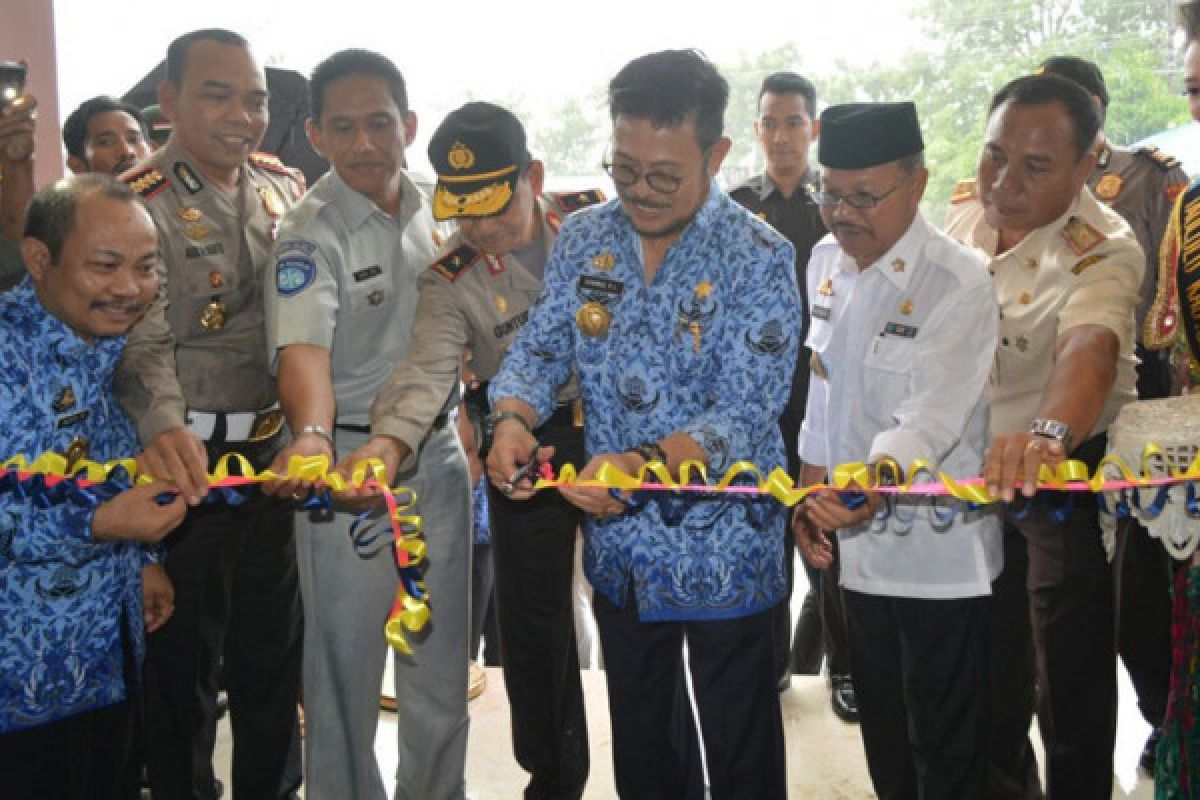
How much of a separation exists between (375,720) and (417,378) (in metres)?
0.83

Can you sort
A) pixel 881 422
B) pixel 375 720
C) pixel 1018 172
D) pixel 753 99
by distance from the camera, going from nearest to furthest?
pixel 881 422
pixel 1018 172
pixel 375 720
pixel 753 99

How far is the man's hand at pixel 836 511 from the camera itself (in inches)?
85.9

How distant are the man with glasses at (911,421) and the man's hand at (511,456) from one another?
556 millimetres

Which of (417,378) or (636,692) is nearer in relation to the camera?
(636,692)

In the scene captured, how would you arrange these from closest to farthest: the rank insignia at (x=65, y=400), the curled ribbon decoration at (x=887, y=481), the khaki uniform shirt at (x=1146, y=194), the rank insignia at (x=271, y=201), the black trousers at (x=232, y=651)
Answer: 1. the curled ribbon decoration at (x=887, y=481)
2. the rank insignia at (x=65, y=400)
3. the black trousers at (x=232, y=651)
4. the rank insignia at (x=271, y=201)
5. the khaki uniform shirt at (x=1146, y=194)

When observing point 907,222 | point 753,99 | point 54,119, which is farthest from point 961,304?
point 54,119

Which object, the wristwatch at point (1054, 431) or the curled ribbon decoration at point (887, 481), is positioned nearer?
the curled ribbon decoration at point (887, 481)

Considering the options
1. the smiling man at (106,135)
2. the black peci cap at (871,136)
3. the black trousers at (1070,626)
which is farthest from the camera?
the smiling man at (106,135)

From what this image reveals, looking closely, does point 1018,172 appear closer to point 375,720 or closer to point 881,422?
point 881,422

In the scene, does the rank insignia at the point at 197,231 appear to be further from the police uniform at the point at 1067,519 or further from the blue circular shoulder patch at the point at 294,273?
the police uniform at the point at 1067,519

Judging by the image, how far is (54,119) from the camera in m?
5.43

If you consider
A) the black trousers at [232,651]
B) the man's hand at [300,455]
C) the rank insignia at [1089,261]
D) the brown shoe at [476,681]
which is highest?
A: the rank insignia at [1089,261]

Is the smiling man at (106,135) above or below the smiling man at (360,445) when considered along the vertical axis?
above

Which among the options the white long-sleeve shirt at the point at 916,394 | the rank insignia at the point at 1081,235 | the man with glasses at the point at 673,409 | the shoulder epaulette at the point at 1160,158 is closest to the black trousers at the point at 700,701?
the man with glasses at the point at 673,409
